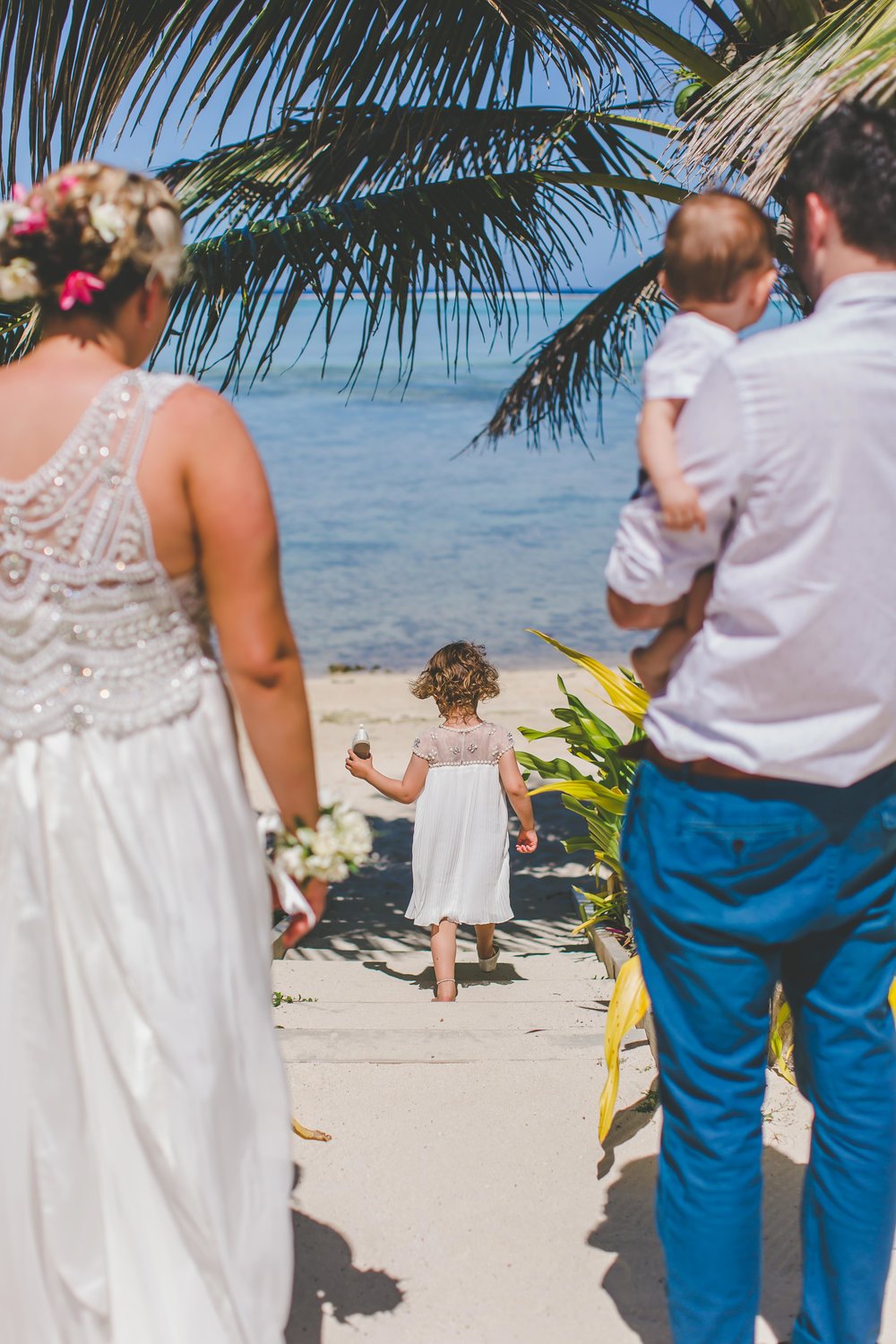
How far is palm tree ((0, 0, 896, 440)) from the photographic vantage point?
13.8 feet

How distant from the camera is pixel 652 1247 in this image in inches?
106

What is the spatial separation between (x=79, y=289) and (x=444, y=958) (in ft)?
12.2

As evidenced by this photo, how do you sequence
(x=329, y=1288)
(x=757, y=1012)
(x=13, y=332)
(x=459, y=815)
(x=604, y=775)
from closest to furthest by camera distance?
(x=757, y=1012), (x=329, y=1288), (x=604, y=775), (x=13, y=332), (x=459, y=815)

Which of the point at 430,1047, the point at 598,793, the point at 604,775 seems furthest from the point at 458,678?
the point at 430,1047

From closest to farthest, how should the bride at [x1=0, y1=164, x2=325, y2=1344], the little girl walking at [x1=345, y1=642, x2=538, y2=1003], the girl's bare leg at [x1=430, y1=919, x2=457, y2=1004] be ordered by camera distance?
the bride at [x1=0, y1=164, x2=325, y2=1344] → the girl's bare leg at [x1=430, y1=919, x2=457, y2=1004] → the little girl walking at [x1=345, y1=642, x2=538, y2=1003]

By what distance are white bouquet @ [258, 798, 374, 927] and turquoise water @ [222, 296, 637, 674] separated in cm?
663

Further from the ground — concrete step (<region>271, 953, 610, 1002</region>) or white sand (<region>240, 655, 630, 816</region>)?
concrete step (<region>271, 953, 610, 1002</region>)

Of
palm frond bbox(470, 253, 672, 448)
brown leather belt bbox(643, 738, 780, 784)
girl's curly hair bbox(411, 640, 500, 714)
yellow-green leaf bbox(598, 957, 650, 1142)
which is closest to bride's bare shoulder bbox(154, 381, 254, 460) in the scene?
brown leather belt bbox(643, 738, 780, 784)

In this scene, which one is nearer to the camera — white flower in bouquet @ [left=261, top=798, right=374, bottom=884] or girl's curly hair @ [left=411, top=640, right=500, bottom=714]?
white flower in bouquet @ [left=261, top=798, right=374, bottom=884]

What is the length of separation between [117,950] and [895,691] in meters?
1.20

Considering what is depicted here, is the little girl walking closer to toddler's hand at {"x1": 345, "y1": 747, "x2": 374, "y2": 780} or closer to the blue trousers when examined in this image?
toddler's hand at {"x1": 345, "y1": 747, "x2": 374, "y2": 780}

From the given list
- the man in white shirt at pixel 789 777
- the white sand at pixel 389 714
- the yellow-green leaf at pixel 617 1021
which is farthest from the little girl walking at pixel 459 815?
the man in white shirt at pixel 789 777

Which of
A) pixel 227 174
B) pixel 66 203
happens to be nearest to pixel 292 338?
pixel 227 174

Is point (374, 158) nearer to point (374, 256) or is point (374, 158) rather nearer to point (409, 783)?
point (374, 256)
